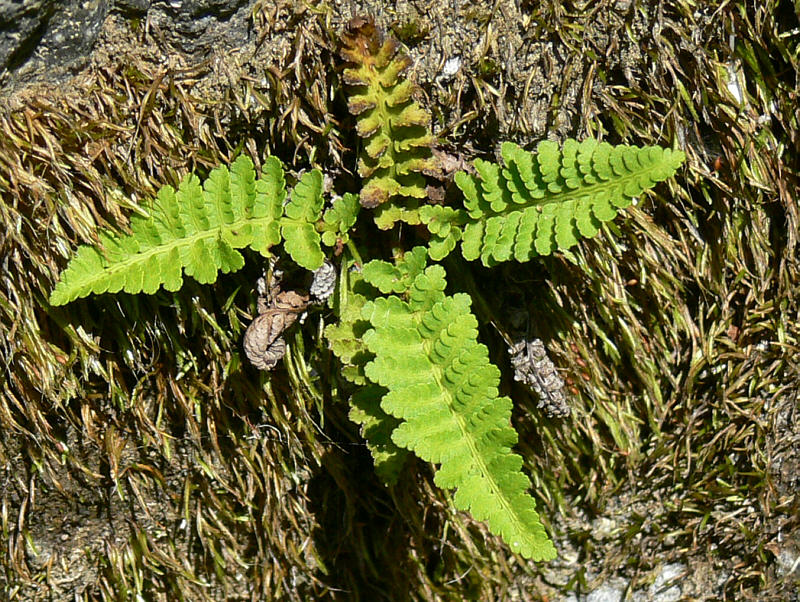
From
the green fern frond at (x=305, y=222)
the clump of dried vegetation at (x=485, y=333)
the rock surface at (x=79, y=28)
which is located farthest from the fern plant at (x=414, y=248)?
the rock surface at (x=79, y=28)

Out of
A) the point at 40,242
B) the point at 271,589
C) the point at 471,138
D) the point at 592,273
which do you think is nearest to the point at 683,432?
the point at 592,273

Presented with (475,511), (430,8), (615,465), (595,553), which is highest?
(430,8)

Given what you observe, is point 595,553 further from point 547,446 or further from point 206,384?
point 206,384

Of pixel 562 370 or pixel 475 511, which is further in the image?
pixel 562 370

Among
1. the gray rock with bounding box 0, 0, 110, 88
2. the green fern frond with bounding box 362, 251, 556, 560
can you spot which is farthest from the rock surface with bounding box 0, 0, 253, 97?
the green fern frond with bounding box 362, 251, 556, 560

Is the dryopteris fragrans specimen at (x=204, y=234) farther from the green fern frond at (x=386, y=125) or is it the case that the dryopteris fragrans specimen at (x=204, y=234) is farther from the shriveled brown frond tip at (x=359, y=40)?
the shriveled brown frond tip at (x=359, y=40)

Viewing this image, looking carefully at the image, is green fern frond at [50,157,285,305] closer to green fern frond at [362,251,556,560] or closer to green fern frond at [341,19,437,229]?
green fern frond at [341,19,437,229]

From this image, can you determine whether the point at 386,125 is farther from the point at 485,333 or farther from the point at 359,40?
the point at 485,333
